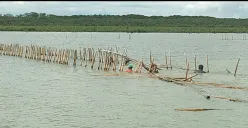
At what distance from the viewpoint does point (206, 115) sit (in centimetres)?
2222

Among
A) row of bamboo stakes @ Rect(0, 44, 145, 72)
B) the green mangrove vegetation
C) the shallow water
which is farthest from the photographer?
the green mangrove vegetation

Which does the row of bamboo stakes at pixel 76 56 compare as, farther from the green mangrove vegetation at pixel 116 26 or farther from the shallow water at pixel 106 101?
the green mangrove vegetation at pixel 116 26

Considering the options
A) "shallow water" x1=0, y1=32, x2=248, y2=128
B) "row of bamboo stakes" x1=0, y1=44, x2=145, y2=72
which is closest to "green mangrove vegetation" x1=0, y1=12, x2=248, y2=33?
"row of bamboo stakes" x1=0, y1=44, x2=145, y2=72

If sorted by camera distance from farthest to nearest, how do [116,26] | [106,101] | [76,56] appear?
1. [116,26]
2. [76,56]
3. [106,101]

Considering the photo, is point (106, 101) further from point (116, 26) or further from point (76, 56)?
point (116, 26)

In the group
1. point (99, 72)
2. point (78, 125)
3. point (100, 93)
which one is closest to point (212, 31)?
point (99, 72)

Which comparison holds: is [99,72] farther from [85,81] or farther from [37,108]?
[37,108]

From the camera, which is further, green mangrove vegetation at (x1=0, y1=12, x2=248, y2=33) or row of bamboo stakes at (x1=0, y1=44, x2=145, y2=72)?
green mangrove vegetation at (x1=0, y1=12, x2=248, y2=33)

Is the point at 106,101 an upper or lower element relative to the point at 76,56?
lower

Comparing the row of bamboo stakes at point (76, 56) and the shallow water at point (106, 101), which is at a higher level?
the row of bamboo stakes at point (76, 56)

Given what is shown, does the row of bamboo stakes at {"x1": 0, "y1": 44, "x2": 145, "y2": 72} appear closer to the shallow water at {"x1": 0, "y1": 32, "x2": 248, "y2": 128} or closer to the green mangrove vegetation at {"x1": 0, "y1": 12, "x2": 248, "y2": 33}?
the shallow water at {"x1": 0, "y1": 32, "x2": 248, "y2": 128}

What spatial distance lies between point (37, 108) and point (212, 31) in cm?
10597

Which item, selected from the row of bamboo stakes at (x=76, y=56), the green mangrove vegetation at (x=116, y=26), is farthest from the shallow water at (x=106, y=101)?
the green mangrove vegetation at (x=116, y=26)

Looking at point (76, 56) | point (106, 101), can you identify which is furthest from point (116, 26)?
point (106, 101)
